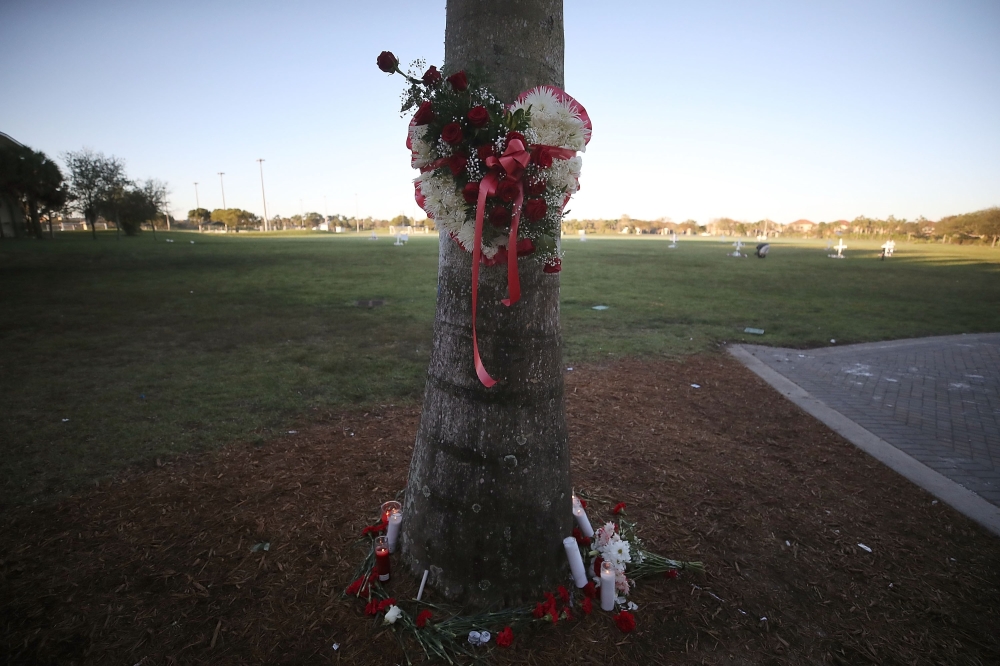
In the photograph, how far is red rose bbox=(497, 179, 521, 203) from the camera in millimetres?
2191

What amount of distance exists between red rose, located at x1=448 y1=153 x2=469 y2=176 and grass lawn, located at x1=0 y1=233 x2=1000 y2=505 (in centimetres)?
412

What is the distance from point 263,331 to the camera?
10.4 meters

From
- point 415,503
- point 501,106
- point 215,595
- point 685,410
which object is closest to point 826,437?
point 685,410

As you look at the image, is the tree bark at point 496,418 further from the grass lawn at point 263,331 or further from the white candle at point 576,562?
the grass lawn at point 263,331

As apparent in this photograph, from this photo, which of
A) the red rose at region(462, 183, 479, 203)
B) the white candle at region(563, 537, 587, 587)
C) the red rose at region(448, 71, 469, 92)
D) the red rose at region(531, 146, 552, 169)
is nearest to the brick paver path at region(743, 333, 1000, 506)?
the white candle at region(563, 537, 587, 587)

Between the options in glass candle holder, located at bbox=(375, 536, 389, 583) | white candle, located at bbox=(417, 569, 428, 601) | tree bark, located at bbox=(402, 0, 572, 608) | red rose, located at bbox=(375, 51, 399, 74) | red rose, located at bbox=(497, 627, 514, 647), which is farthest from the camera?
glass candle holder, located at bbox=(375, 536, 389, 583)

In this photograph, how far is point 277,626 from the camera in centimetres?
277

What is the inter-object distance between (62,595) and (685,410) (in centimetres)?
607

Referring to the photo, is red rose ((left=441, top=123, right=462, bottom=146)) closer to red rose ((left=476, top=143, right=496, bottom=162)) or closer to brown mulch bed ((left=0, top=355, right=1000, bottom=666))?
red rose ((left=476, top=143, right=496, bottom=162))

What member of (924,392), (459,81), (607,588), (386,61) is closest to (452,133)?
(459,81)

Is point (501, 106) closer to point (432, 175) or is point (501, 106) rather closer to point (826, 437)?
point (432, 175)

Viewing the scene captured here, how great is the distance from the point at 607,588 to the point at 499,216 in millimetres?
2227

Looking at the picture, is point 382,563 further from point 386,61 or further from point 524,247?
point 386,61

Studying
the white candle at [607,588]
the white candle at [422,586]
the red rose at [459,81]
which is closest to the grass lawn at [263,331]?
the white candle at [422,586]
